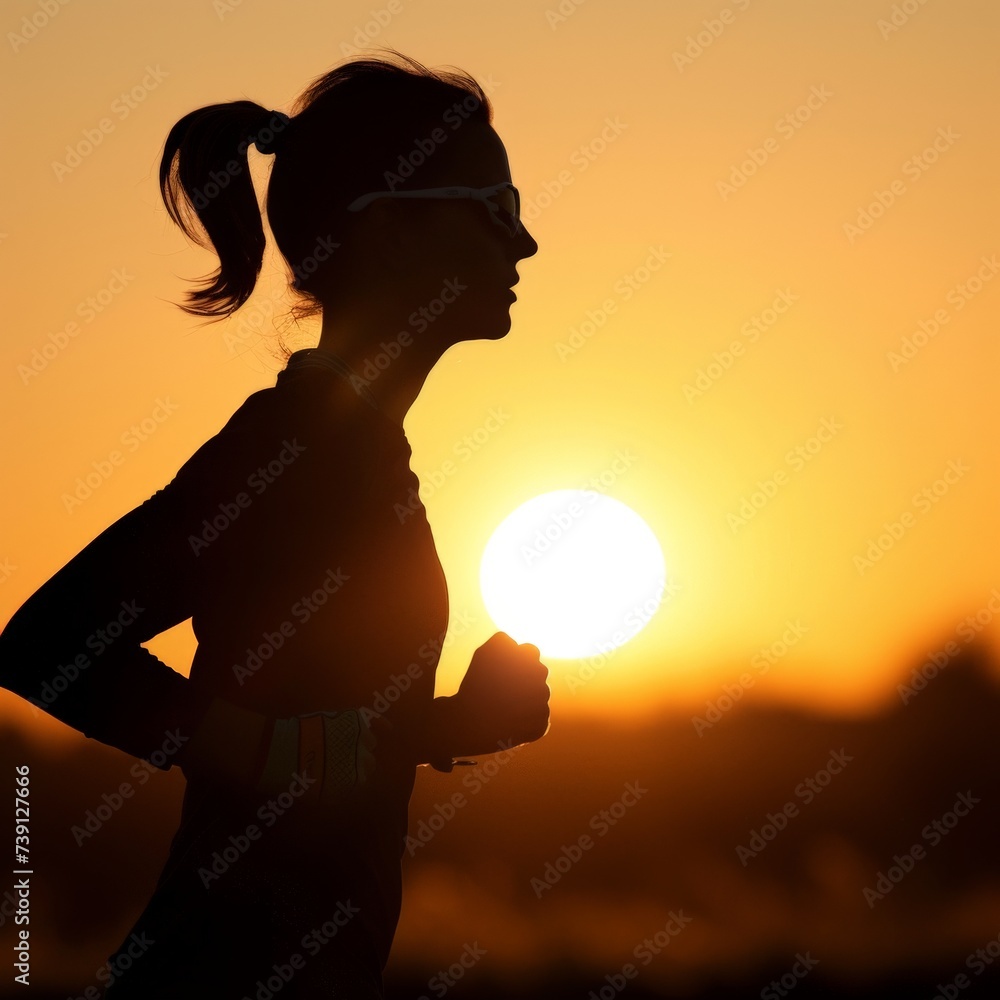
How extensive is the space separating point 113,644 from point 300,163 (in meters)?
1.24

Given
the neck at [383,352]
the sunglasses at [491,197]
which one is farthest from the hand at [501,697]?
the sunglasses at [491,197]

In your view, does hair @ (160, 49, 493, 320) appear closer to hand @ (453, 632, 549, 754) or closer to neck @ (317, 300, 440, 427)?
neck @ (317, 300, 440, 427)

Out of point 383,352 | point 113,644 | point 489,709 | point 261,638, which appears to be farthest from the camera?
point 383,352

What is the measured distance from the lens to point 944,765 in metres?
33.2

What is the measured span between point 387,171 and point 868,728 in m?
31.1

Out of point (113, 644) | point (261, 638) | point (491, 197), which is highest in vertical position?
point (491, 197)

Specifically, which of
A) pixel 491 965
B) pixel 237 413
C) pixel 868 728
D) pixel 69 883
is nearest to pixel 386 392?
pixel 237 413

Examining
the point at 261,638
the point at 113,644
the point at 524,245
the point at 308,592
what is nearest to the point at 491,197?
the point at 524,245

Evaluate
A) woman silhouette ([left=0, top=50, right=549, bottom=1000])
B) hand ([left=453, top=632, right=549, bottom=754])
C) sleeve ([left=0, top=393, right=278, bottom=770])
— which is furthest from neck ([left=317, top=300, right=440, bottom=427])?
sleeve ([left=0, top=393, right=278, bottom=770])

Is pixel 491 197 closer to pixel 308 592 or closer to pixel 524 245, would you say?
pixel 524 245

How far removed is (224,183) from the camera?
2.98 metres

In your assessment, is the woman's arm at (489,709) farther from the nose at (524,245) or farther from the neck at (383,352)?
the nose at (524,245)

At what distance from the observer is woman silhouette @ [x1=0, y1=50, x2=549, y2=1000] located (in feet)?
7.44

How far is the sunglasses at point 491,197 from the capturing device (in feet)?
9.53
